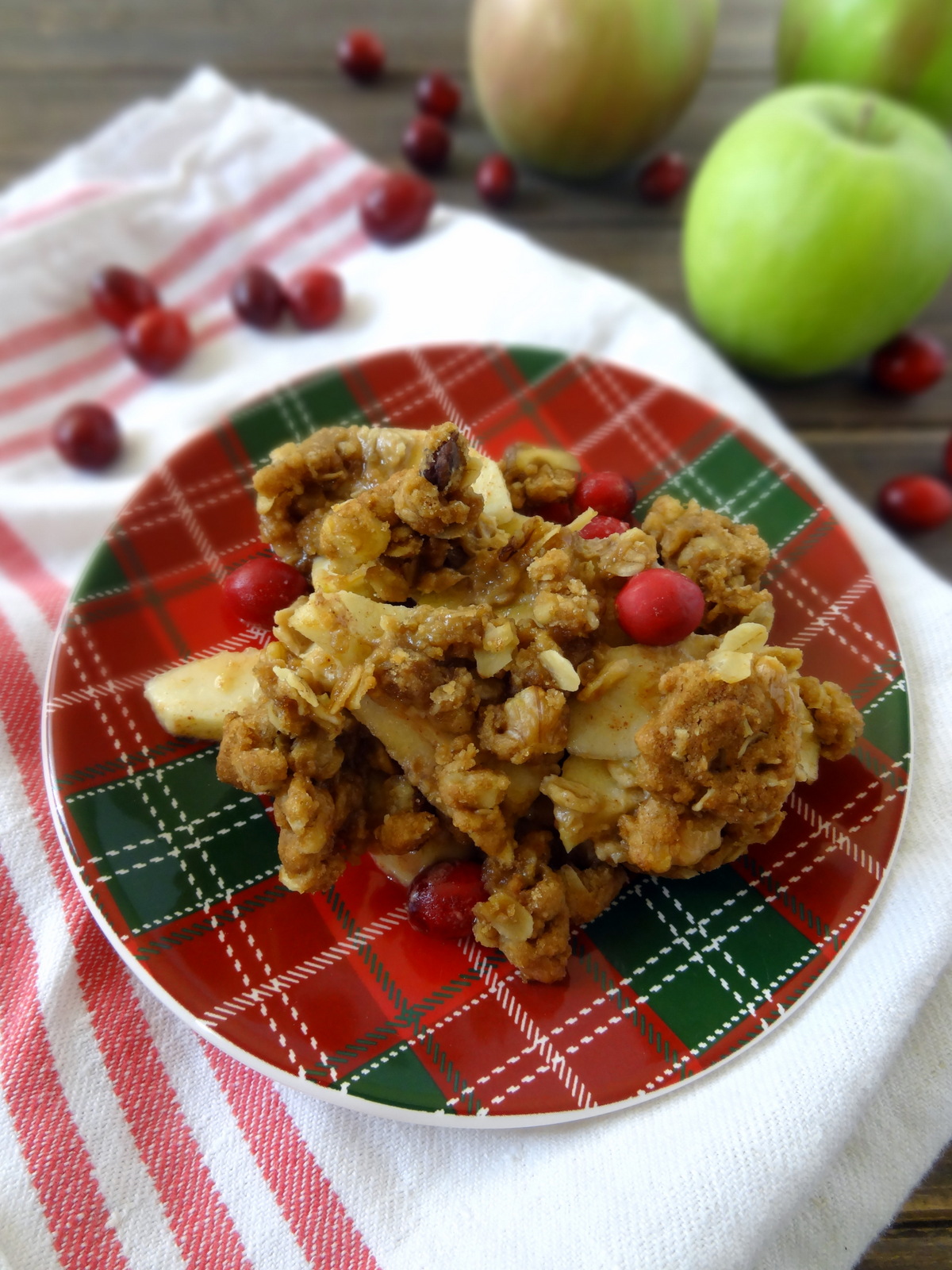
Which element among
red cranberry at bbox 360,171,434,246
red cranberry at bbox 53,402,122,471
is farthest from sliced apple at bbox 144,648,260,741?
red cranberry at bbox 360,171,434,246

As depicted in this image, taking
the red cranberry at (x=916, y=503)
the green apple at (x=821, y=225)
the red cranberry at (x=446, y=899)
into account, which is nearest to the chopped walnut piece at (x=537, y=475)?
the red cranberry at (x=446, y=899)

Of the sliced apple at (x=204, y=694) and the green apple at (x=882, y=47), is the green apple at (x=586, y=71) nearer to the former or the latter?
the green apple at (x=882, y=47)

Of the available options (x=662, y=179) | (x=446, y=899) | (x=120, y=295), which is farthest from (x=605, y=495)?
(x=662, y=179)

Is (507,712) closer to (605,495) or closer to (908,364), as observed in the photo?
(605,495)

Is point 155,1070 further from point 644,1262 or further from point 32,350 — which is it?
point 32,350

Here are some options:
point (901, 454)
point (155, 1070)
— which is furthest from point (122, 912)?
point (901, 454)

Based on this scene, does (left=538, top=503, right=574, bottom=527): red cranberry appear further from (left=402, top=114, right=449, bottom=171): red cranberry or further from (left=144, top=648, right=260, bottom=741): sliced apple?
(left=402, top=114, right=449, bottom=171): red cranberry
